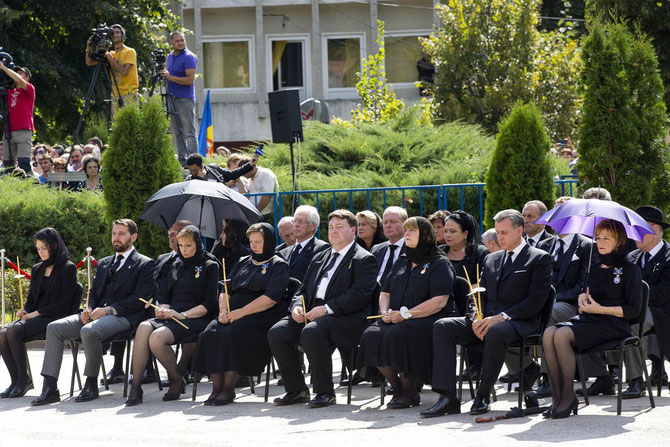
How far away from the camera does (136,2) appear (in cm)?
2880

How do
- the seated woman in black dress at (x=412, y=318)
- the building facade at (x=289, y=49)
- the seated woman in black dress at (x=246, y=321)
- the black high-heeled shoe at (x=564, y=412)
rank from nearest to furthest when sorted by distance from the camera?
the black high-heeled shoe at (x=564, y=412) → the seated woman in black dress at (x=412, y=318) → the seated woman in black dress at (x=246, y=321) → the building facade at (x=289, y=49)

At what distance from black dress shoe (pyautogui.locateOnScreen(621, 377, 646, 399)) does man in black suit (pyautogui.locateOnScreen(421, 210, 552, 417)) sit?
1.02 meters

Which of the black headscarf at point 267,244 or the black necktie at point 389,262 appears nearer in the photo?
the black headscarf at point 267,244

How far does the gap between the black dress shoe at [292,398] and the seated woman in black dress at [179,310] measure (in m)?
1.11

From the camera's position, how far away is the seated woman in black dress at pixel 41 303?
435 inches

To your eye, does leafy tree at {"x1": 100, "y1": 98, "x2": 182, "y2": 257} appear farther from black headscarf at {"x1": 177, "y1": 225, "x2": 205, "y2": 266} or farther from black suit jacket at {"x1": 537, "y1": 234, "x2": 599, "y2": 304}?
black suit jacket at {"x1": 537, "y1": 234, "x2": 599, "y2": 304}

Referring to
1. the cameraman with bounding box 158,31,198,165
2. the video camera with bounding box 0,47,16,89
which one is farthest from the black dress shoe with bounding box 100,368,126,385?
the video camera with bounding box 0,47,16,89

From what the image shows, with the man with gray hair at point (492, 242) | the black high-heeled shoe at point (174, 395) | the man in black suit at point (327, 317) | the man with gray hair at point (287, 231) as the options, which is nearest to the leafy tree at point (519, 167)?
the man with gray hair at point (492, 242)

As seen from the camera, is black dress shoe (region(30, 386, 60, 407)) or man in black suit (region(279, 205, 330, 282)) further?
man in black suit (region(279, 205, 330, 282))

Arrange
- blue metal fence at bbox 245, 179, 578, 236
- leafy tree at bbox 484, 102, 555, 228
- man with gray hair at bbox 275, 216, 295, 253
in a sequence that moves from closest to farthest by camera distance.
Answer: man with gray hair at bbox 275, 216, 295, 253 → leafy tree at bbox 484, 102, 555, 228 → blue metal fence at bbox 245, 179, 578, 236

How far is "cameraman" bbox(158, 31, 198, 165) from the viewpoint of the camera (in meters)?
18.1

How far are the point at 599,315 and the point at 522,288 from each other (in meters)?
0.65

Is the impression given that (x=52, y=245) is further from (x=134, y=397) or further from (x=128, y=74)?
(x=128, y=74)

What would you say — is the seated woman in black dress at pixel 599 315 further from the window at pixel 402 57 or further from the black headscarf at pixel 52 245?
the window at pixel 402 57
